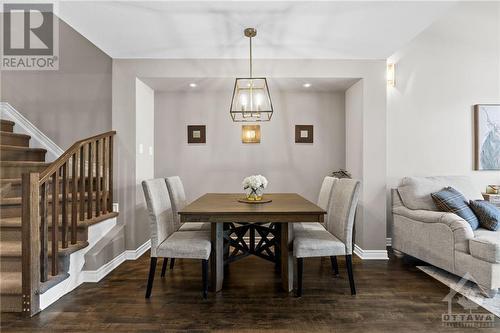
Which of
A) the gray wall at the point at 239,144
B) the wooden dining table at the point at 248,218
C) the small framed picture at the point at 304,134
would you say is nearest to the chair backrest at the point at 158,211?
the wooden dining table at the point at 248,218

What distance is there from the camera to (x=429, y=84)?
4.02 metres

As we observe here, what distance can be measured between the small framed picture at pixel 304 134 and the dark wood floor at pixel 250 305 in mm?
1861

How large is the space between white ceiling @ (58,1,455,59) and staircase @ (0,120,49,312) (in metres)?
1.61

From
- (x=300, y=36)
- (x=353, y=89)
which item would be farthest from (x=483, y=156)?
(x=300, y=36)

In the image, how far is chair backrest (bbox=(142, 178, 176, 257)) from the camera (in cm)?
251

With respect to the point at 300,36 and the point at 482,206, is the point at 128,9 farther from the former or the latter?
the point at 482,206

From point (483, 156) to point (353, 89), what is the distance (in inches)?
80.5

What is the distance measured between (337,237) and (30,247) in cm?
252

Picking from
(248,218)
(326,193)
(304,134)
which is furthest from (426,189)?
(248,218)

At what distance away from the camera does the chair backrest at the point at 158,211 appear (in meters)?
2.51

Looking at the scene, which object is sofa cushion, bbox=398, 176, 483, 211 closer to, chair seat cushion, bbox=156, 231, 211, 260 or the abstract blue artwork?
the abstract blue artwork

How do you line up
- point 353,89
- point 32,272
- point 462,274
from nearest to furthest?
point 32,272
point 462,274
point 353,89

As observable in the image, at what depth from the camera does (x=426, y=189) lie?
11.2 feet

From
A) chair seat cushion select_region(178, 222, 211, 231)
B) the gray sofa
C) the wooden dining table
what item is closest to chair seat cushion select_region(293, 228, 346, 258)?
the wooden dining table
